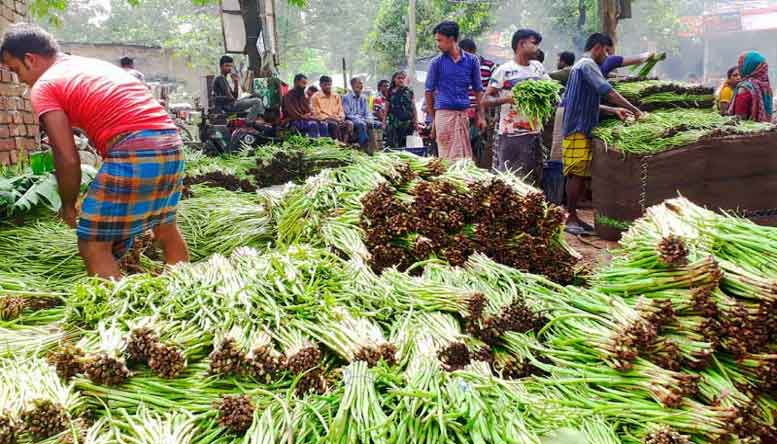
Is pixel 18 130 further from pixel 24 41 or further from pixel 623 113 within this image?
pixel 623 113

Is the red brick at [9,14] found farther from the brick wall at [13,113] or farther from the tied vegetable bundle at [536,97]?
the tied vegetable bundle at [536,97]

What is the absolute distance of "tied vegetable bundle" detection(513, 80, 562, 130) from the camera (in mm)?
5645

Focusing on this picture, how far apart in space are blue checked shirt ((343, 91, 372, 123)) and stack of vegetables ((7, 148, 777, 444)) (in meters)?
11.5

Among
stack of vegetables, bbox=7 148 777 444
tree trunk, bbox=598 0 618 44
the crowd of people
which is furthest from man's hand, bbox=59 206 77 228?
tree trunk, bbox=598 0 618 44

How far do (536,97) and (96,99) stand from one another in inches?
154

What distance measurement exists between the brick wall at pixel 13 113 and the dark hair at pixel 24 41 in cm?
350

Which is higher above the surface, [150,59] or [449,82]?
[150,59]

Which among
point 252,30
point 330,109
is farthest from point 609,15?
point 252,30

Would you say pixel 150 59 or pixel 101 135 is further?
pixel 150 59

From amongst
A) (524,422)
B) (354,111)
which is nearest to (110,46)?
(354,111)

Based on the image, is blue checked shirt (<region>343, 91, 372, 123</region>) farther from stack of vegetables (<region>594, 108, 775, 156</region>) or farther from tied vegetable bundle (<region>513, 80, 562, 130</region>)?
stack of vegetables (<region>594, 108, 775, 156</region>)

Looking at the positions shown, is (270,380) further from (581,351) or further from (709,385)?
(709,385)

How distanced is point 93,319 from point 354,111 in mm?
12347

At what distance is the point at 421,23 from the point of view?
25844 mm
